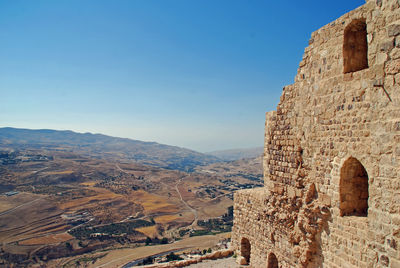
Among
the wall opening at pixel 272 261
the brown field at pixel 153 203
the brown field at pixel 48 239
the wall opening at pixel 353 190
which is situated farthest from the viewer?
the brown field at pixel 153 203

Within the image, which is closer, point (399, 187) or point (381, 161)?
point (399, 187)

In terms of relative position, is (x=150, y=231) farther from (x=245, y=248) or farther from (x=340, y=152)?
(x=340, y=152)

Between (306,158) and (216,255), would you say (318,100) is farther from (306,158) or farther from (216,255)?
(216,255)

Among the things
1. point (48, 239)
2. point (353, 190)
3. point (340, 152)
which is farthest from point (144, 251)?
point (340, 152)

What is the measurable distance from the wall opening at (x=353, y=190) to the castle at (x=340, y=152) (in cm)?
2

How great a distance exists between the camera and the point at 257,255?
8.09 m

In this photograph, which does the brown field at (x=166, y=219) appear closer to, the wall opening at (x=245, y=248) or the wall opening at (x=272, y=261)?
the wall opening at (x=245, y=248)

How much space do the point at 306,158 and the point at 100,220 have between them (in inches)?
1729

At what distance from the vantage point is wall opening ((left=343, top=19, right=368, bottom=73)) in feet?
16.9

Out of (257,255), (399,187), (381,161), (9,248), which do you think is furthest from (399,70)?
(9,248)

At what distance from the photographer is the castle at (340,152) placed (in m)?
4.11

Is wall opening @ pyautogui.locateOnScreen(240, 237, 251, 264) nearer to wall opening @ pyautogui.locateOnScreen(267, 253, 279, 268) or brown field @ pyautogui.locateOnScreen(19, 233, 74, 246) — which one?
wall opening @ pyautogui.locateOnScreen(267, 253, 279, 268)

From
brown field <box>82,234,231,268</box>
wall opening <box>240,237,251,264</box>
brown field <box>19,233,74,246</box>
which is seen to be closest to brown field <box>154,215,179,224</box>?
brown field <box>82,234,231,268</box>

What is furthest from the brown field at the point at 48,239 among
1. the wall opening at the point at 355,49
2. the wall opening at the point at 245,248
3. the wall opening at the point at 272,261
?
the wall opening at the point at 355,49
